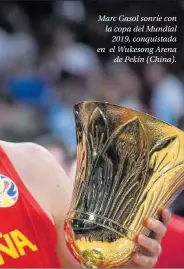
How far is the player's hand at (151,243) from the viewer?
1.38m

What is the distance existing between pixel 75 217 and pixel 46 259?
0.40 metres

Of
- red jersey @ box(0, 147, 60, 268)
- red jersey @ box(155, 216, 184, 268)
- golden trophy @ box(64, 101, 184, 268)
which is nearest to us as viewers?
golden trophy @ box(64, 101, 184, 268)

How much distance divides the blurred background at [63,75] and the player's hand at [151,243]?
40cm

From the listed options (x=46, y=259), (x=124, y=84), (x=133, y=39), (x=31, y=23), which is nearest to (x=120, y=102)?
(x=124, y=84)

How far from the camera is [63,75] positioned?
1.87m

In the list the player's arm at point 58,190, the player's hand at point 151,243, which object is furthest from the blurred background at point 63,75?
the player's hand at point 151,243

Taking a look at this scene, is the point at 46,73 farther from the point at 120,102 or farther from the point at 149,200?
the point at 149,200

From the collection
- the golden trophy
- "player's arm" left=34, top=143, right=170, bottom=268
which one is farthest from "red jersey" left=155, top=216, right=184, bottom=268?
the golden trophy

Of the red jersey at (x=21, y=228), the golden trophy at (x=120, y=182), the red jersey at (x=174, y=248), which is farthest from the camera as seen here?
the red jersey at (x=174, y=248)

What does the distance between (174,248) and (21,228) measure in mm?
481

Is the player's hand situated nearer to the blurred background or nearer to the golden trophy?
the golden trophy

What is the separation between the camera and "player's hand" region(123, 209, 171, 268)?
54.2 inches

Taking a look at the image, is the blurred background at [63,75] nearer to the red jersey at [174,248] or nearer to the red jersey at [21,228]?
the red jersey at [174,248]

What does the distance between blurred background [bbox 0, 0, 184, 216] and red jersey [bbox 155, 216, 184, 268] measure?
5cm
